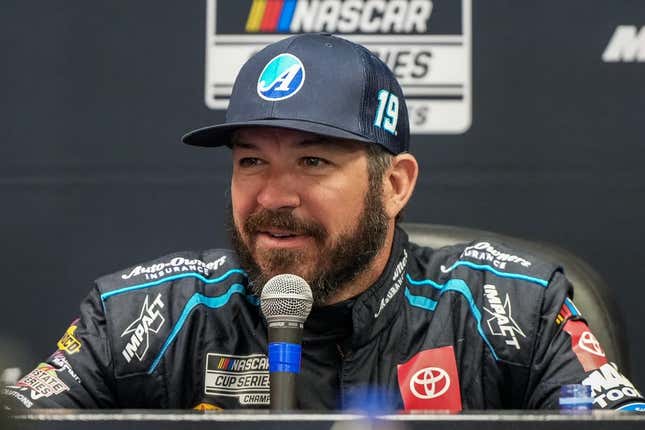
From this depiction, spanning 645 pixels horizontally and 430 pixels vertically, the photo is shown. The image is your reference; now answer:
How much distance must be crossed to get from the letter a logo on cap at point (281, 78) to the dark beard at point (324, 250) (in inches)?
6.8

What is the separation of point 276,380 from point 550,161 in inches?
50.1

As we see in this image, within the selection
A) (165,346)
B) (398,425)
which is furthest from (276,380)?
(165,346)

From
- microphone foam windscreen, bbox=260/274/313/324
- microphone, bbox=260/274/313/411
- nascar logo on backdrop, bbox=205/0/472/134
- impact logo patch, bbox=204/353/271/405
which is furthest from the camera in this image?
nascar logo on backdrop, bbox=205/0/472/134

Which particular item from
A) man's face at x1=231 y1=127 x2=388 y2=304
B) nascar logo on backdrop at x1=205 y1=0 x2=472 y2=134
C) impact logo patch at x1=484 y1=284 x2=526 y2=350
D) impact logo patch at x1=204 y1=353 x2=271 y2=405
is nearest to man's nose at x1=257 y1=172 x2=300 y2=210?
man's face at x1=231 y1=127 x2=388 y2=304

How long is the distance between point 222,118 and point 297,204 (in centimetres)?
74

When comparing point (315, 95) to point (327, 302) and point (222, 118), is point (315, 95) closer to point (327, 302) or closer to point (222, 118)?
point (327, 302)

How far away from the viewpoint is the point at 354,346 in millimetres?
1571

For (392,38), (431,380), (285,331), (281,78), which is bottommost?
(431,380)

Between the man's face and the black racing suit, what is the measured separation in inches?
3.2

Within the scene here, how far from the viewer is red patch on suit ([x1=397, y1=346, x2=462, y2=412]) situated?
1.55m

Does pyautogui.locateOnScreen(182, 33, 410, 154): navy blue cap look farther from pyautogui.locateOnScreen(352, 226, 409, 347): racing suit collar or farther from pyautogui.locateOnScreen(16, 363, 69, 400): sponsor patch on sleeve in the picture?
A: pyautogui.locateOnScreen(16, 363, 69, 400): sponsor patch on sleeve

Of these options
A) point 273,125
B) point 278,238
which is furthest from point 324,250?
point 273,125

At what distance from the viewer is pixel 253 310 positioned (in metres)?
1.64

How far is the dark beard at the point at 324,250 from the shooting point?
1.50 m
